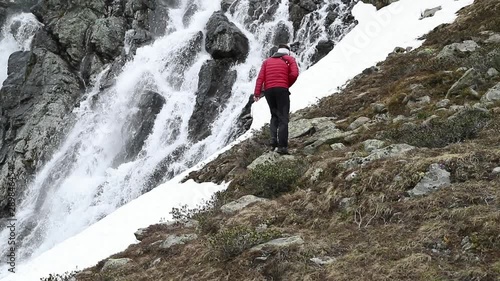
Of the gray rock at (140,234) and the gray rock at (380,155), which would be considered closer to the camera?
the gray rock at (380,155)

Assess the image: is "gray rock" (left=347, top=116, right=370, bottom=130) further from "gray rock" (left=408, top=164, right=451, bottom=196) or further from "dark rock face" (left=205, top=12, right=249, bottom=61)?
"dark rock face" (left=205, top=12, right=249, bottom=61)

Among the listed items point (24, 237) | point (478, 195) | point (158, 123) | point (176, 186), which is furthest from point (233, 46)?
point (478, 195)

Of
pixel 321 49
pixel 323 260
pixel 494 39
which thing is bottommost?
pixel 323 260

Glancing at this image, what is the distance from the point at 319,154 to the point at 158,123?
20.3 m

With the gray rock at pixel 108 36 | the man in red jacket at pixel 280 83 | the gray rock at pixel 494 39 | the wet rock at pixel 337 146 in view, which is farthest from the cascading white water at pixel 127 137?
the wet rock at pixel 337 146

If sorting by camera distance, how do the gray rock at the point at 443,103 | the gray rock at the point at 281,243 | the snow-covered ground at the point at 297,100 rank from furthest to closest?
the snow-covered ground at the point at 297,100, the gray rock at the point at 443,103, the gray rock at the point at 281,243

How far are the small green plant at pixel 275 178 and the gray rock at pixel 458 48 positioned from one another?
7.11 m

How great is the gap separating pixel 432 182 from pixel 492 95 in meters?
4.18

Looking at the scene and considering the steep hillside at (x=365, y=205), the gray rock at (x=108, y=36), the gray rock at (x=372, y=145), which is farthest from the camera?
the gray rock at (x=108, y=36)

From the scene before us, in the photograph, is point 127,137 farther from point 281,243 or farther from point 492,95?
point 281,243

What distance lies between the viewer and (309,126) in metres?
11.5

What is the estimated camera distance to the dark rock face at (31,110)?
107 ft

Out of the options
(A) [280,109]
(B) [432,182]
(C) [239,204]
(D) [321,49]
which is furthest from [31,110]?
(B) [432,182]

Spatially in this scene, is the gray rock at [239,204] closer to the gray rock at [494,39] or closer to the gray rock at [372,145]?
the gray rock at [372,145]
